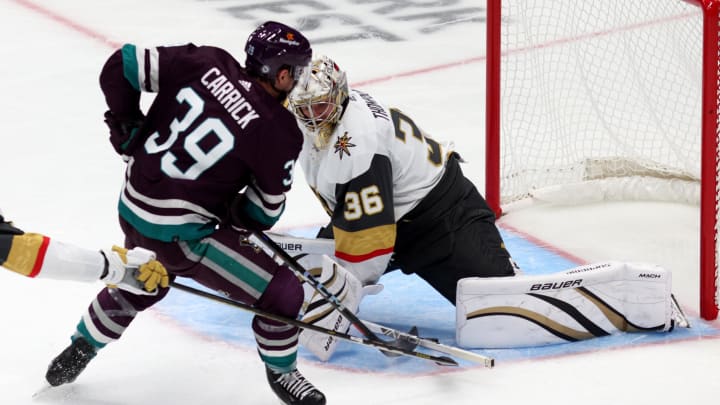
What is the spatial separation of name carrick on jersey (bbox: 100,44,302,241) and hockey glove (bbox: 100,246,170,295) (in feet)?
0.40

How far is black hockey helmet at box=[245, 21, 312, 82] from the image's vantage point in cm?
333

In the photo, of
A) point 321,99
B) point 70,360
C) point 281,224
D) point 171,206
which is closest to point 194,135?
point 171,206

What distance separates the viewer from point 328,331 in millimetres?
3682

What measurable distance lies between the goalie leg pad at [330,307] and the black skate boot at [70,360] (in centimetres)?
64

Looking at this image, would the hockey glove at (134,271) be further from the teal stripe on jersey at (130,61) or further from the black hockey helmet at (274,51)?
the black hockey helmet at (274,51)

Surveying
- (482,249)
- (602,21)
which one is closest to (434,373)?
(482,249)

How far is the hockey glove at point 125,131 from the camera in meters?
3.44

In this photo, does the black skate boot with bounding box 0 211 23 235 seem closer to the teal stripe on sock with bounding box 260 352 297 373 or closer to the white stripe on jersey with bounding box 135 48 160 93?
the white stripe on jersey with bounding box 135 48 160 93

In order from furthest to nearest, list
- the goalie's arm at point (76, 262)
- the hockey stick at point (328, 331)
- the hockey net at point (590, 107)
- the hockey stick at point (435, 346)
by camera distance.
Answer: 1. the hockey net at point (590, 107)
2. the hockey stick at point (435, 346)
3. the hockey stick at point (328, 331)
4. the goalie's arm at point (76, 262)

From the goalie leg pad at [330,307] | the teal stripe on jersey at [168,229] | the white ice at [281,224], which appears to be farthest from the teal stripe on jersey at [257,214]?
the white ice at [281,224]

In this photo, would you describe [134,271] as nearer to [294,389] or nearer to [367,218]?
[294,389]

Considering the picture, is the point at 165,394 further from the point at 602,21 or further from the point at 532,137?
the point at 602,21

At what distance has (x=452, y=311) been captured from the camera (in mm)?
4344

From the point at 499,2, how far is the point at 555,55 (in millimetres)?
555
